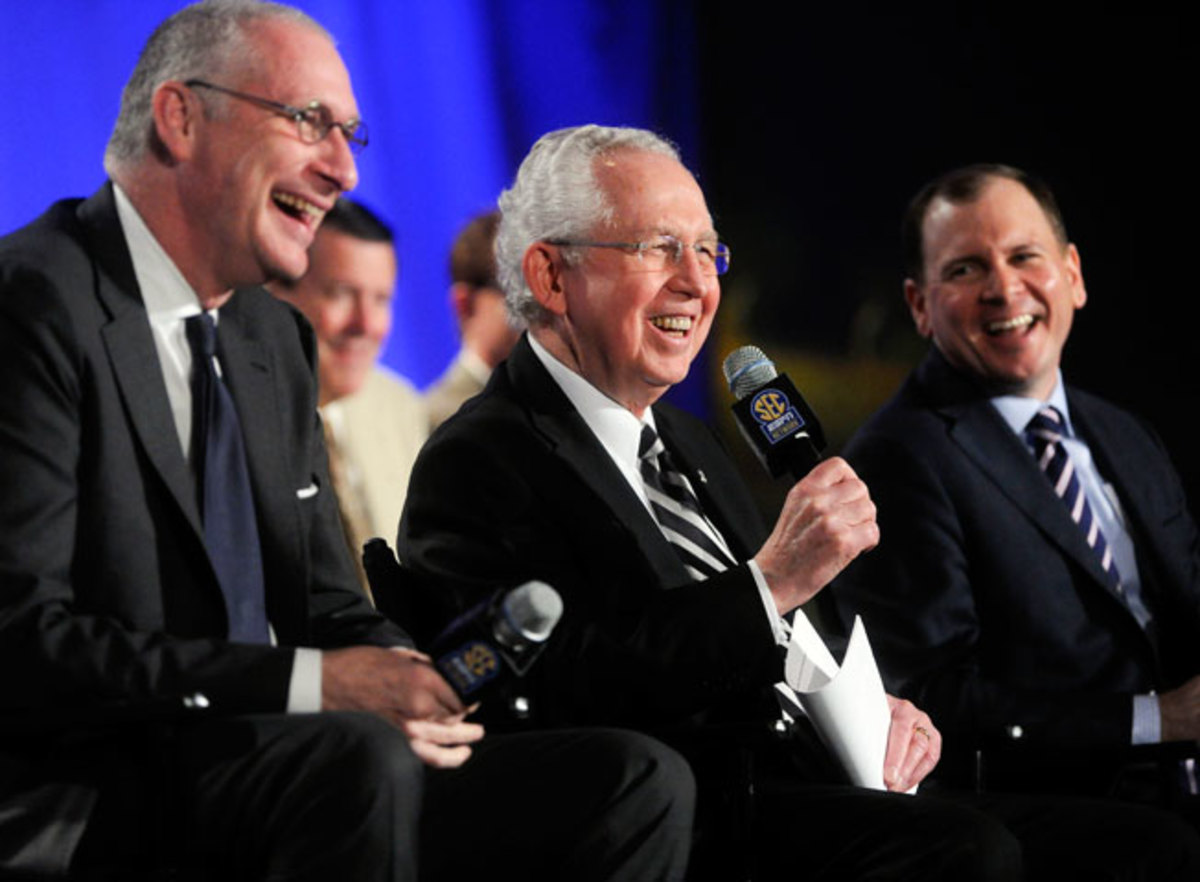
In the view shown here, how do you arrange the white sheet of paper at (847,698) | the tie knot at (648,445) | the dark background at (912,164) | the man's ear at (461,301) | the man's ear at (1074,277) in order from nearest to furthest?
the white sheet of paper at (847,698) < the tie knot at (648,445) < the man's ear at (1074,277) < the man's ear at (461,301) < the dark background at (912,164)

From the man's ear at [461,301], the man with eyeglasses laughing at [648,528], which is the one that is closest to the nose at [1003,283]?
the man with eyeglasses laughing at [648,528]

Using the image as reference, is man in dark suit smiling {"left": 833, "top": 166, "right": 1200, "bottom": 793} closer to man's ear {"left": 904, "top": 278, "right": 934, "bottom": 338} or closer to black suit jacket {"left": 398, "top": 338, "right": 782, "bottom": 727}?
man's ear {"left": 904, "top": 278, "right": 934, "bottom": 338}

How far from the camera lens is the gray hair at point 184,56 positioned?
7.59 feet

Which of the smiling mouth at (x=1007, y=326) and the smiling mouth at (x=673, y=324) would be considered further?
the smiling mouth at (x=1007, y=326)

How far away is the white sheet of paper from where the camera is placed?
7.98 ft

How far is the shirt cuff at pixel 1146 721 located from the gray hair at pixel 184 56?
180 centimetres

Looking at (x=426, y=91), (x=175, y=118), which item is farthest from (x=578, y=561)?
(x=426, y=91)

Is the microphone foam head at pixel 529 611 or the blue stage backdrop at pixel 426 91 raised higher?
the blue stage backdrop at pixel 426 91

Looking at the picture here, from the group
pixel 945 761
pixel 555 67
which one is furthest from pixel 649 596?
pixel 555 67

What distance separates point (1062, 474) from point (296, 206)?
166 cm

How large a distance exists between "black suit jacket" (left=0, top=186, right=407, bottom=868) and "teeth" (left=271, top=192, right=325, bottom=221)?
17 cm

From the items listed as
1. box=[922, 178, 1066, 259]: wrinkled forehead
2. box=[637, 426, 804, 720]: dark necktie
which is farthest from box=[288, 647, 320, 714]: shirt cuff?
box=[922, 178, 1066, 259]: wrinkled forehead

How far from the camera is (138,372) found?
6.91 feet

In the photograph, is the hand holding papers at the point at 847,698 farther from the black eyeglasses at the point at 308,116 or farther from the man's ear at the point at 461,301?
the man's ear at the point at 461,301
